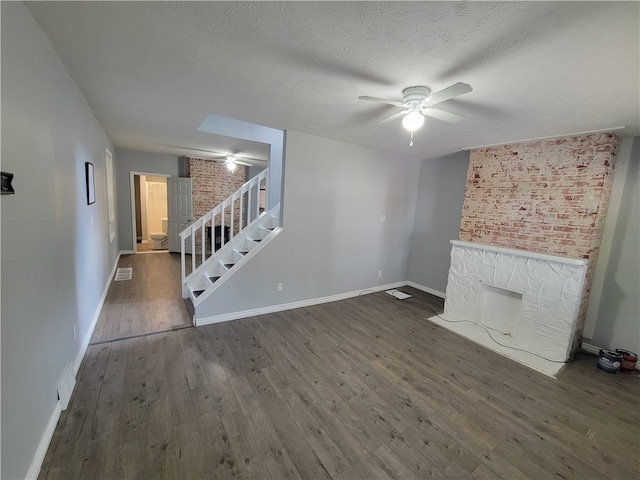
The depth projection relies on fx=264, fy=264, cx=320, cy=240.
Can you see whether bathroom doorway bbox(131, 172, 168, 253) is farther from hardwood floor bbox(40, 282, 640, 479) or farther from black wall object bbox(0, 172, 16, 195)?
black wall object bbox(0, 172, 16, 195)

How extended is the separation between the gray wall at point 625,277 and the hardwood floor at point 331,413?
0.49 meters

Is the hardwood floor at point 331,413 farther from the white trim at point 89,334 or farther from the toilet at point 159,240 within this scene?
the toilet at point 159,240

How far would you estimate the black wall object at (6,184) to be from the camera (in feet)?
3.69

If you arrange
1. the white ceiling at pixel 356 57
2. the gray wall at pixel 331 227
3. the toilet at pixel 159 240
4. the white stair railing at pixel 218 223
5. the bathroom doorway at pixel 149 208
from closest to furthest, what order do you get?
the white ceiling at pixel 356 57 → the gray wall at pixel 331 227 → the white stair railing at pixel 218 223 → the toilet at pixel 159 240 → the bathroom doorway at pixel 149 208

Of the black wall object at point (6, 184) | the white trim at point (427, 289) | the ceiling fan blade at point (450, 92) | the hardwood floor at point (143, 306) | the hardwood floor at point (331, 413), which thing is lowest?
the hardwood floor at point (331, 413)

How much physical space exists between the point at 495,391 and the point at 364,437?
1.40 m

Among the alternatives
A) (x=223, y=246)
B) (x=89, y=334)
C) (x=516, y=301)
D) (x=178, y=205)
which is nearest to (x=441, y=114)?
(x=516, y=301)

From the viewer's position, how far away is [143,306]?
3.70 m

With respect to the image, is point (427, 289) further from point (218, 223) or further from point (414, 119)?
point (218, 223)

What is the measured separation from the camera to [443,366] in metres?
2.73

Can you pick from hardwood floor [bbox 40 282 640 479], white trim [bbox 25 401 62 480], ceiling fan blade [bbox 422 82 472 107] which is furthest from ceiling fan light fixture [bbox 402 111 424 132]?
white trim [bbox 25 401 62 480]

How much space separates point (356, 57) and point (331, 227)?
2.59 metres

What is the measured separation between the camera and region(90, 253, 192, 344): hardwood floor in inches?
121

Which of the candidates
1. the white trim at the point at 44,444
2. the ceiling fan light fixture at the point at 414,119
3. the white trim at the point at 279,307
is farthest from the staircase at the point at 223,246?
the ceiling fan light fixture at the point at 414,119
